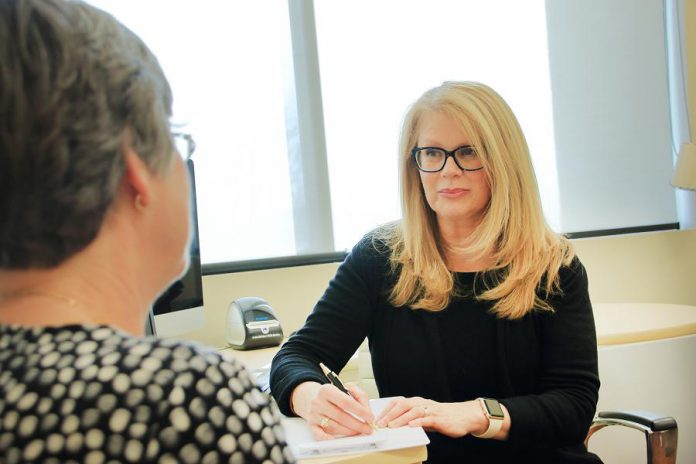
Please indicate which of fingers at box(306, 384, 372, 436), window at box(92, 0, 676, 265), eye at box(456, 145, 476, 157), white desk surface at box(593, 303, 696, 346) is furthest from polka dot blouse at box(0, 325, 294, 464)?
window at box(92, 0, 676, 265)

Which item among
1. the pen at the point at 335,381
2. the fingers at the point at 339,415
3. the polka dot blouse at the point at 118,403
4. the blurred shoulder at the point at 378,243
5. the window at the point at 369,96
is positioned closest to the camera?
the polka dot blouse at the point at 118,403

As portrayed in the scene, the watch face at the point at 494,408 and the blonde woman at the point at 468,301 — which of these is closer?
the watch face at the point at 494,408

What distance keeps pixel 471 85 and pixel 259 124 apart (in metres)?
1.12

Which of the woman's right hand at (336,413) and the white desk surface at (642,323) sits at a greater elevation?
the woman's right hand at (336,413)

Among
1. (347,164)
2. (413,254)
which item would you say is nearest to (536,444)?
(413,254)

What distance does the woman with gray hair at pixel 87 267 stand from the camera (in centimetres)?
61

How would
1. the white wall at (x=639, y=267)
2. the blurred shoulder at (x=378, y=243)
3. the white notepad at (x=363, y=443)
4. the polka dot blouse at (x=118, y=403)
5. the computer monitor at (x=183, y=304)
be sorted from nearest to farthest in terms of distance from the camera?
the polka dot blouse at (x=118, y=403)
the white notepad at (x=363, y=443)
the blurred shoulder at (x=378, y=243)
the computer monitor at (x=183, y=304)
the white wall at (x=639, y=267)

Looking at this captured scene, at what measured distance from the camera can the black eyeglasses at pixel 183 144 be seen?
74cm

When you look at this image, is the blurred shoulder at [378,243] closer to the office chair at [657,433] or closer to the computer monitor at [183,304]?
the computer monitor at [183,304]

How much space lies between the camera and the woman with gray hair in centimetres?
61

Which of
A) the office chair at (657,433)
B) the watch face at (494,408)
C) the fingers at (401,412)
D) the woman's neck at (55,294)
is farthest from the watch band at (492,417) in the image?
the woman's neck at (55,294)

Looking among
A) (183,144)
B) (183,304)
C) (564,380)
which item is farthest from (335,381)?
(183,144)

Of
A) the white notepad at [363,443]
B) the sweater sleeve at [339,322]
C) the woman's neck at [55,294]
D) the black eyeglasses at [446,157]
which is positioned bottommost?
the white notepad at [363,443]

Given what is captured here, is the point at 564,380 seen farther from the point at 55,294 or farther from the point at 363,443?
the point at 55,294
